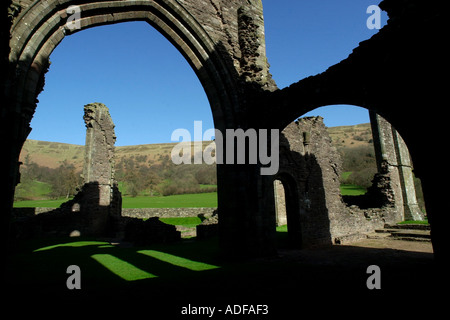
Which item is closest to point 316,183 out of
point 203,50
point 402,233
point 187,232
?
point 402,233

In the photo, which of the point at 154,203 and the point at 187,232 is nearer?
the point at 187,232

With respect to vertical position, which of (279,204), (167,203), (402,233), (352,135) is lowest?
(402,233)

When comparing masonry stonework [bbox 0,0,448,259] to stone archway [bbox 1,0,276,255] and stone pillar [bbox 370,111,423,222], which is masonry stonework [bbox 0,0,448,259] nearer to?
stone archway [bbox 1,0,276,255]

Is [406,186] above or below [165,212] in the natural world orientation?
above

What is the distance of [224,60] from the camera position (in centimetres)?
760

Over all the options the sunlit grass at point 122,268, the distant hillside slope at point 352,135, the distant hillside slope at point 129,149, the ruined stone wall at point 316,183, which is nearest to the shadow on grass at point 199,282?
the sunlit grass at point 122,268

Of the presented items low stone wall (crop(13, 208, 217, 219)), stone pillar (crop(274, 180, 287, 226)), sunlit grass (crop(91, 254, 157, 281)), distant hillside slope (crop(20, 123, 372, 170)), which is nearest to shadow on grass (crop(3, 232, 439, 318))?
sunlit grass (crop(91, 254, 157, 281))

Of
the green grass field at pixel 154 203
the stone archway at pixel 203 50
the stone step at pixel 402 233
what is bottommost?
the stone step at pixel 402 233

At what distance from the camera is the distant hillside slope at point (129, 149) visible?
77.1 m

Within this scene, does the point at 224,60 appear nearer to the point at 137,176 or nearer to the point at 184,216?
the point at 184,216

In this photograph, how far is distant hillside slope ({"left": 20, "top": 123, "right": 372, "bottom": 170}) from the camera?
77.1 meters

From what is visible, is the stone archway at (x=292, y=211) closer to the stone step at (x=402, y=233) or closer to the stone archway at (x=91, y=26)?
the stone archway at (x=91, y=26)

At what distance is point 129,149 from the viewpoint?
106 m

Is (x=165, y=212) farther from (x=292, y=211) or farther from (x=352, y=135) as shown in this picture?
(x=352, y=135)
